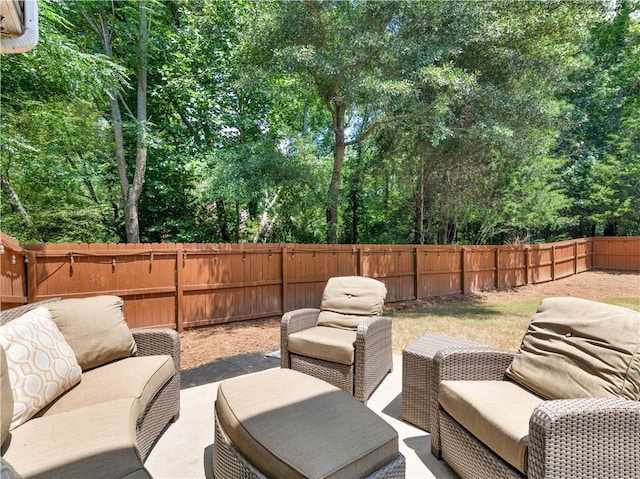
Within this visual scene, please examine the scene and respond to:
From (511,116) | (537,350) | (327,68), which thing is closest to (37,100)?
(327,68)

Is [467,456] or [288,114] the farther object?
[288,114]

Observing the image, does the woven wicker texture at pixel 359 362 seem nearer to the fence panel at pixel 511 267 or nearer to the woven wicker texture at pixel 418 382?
the woven wicker texture at pixel 418 382

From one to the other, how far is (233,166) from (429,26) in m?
4.70

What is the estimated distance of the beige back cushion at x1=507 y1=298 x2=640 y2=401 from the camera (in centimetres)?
168

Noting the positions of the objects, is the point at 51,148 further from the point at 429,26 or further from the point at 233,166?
the point at 429,26

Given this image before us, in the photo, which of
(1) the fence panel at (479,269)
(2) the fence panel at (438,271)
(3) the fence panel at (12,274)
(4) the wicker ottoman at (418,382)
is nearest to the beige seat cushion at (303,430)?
(4) the wicker ottoman at (418,382)

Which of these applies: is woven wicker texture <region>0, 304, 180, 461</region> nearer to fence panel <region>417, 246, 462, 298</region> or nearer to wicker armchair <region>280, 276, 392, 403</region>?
wicker armchair <region>280, 276, 392, 403</region>

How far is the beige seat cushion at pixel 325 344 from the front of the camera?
2793 mm

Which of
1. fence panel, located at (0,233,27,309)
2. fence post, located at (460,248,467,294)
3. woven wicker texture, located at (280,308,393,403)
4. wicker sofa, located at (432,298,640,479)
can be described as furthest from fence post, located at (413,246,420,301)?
fence panel, located at (0,233,27,309)

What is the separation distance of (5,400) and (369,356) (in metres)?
2.26

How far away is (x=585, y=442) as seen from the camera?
136 centimetres

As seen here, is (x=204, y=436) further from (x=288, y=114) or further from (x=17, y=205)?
(x=288, y=114)

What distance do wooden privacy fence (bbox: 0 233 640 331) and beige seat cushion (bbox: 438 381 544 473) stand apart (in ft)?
13.4

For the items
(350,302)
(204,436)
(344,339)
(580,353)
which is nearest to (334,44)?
(350,302)
